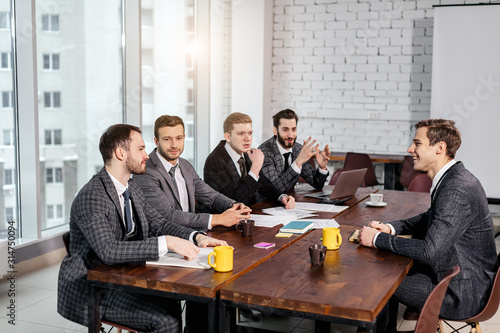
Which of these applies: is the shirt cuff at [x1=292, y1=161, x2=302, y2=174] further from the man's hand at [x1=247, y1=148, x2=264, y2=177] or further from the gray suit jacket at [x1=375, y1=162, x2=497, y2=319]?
the gray suit jacket at [x1=375, y1=162, x2=497, y2=319]

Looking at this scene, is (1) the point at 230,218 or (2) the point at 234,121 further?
(2) the point at 234,121

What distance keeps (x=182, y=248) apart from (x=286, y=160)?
220cm

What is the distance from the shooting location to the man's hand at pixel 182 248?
2129 millimetres

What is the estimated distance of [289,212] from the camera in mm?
3211

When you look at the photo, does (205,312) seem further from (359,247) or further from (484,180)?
(484,180)

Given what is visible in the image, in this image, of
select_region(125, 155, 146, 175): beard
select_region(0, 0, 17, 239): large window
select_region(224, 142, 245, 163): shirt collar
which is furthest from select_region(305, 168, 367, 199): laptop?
select_region(0, 0, 17, 239): large window

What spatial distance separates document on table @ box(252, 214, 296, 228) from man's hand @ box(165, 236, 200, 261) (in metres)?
0.73

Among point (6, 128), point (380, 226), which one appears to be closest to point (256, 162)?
point (380, 226)

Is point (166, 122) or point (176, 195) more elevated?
point (166, 122)

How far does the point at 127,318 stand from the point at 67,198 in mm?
3264

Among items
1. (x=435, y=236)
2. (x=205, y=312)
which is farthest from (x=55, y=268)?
(x=435, y=236)

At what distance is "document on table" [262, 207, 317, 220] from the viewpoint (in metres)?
3.11

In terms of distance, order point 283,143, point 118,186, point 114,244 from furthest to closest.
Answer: point 283,143 → point 118,186 → point 114,244

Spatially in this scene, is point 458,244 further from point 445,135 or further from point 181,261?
point 181,261
